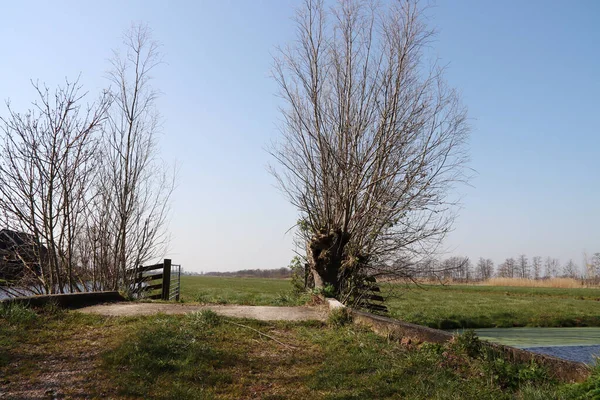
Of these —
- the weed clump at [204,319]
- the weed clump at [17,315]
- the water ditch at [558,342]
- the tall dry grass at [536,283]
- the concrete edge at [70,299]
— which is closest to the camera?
the weed clump at [17,315]

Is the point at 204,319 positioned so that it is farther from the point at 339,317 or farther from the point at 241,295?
the point at 241,295

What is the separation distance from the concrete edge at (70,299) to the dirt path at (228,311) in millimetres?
294

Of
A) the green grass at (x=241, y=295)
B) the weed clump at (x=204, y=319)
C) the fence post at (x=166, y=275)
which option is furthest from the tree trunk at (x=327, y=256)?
the fence post at (x=166, y=275)

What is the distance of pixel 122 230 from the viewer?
10.8m

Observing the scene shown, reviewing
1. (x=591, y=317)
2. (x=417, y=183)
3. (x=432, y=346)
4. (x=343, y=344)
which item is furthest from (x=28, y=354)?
(x=591, y=317)

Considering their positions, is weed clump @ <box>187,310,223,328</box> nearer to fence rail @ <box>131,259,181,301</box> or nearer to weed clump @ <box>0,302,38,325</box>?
weed clump @ <box>0,302,38,325</box>

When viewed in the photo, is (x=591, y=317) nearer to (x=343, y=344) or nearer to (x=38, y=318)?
(x=343, y=344)

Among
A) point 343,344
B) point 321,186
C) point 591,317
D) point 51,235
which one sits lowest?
point 591,317

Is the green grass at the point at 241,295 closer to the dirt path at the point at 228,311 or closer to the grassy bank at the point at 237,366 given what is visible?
the dirt path at the point at 228,311

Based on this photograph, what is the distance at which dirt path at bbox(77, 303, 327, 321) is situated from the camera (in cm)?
699

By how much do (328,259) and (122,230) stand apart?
515cm

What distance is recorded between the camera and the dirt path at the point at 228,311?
22.9 ft

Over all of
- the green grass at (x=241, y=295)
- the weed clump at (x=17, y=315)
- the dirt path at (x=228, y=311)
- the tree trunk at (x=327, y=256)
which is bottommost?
the green grass at (x=241, y=295)

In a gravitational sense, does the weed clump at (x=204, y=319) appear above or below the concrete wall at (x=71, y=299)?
below
